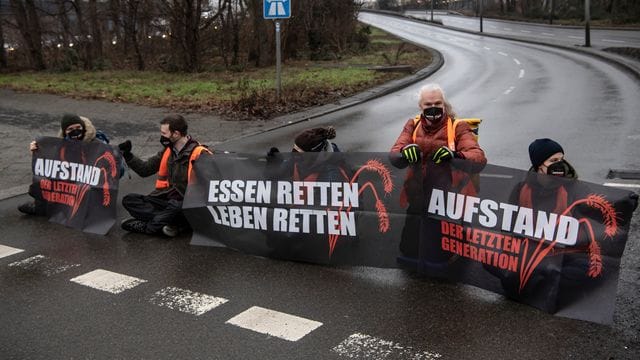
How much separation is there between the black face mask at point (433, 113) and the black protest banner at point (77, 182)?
3472mm

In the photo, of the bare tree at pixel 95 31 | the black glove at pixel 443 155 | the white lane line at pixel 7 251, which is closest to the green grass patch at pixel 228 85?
the bare tree at pixel 95 31

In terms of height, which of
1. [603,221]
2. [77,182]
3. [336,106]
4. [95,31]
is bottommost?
[77,182]

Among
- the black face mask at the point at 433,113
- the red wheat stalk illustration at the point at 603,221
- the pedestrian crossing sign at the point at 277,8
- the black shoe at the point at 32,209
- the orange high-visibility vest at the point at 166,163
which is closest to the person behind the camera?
the red wheat stalk illustration at the point at 603,221

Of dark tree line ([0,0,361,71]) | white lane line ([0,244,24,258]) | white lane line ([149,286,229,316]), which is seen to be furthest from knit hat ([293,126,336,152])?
dark tree line ([0,0,361,71])

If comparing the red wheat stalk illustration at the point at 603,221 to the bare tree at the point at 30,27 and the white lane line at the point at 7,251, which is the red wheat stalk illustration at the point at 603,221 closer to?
the white lane line at the point at 7,251

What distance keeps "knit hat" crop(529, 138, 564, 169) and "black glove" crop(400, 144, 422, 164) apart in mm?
883

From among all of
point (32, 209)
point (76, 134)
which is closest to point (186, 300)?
point (76, 134)

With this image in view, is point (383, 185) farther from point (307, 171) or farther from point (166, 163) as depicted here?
point (166, 163)

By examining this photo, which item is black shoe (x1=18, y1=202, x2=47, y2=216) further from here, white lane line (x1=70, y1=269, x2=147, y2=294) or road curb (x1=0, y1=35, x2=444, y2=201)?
white lane line (x1=70, y1=269, x2=147, y2=294)

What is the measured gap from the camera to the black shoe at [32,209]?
7504 mm

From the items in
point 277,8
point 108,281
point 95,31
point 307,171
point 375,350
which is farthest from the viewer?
point 95,31

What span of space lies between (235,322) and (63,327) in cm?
123

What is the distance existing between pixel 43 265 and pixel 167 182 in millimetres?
1495

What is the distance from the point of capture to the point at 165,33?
1087 inches
